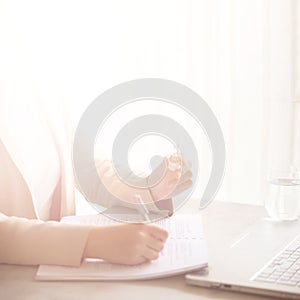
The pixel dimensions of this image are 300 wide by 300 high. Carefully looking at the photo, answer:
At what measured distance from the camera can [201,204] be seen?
1199 millimetres

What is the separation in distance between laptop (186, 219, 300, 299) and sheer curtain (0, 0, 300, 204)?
1.03 metres

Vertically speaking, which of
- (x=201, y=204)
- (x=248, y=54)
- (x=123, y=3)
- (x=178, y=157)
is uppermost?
(x=123, y=3)

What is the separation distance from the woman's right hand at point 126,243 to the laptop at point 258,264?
8cm

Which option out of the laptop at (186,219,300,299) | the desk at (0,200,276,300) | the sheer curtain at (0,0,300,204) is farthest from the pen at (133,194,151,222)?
the sheer curtain at (0,0,300,204)

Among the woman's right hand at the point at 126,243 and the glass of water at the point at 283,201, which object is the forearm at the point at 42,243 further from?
the glass of water at the point at 283,201

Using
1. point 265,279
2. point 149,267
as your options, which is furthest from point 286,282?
point 149,267

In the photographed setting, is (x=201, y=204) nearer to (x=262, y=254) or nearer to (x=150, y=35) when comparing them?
(x=262, y=254)

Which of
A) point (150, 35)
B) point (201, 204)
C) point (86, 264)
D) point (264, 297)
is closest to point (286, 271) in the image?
point (264, 297)

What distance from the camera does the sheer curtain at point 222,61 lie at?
6.31ft

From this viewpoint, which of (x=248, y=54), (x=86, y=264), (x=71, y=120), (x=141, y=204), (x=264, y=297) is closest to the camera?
(x=264, y=297)

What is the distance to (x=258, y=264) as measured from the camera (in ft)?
2.60

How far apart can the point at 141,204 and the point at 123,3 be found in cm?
124

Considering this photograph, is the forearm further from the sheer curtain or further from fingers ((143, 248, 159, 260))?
the sheer curtain

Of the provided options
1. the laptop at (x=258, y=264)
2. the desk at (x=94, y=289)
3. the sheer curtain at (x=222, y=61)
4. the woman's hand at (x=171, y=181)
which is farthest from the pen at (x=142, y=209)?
the sheer curtain at (x=222, y=61)
